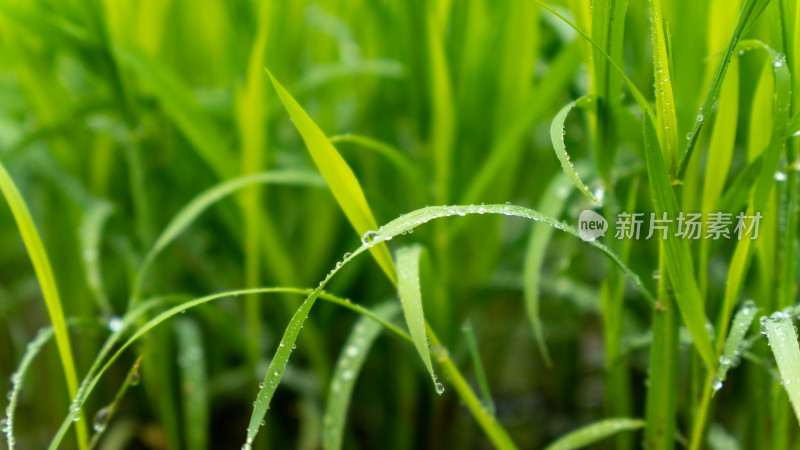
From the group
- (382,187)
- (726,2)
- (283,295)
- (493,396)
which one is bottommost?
(493,396)

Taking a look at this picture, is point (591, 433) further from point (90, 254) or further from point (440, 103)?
point (90, 254)

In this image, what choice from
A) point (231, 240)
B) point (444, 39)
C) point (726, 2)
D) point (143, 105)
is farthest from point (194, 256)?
point (726, 2)

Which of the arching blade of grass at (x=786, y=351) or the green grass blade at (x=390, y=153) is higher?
the green grass blade at (x=390, y=153)

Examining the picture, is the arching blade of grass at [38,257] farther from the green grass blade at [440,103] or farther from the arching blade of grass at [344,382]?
the green grass blade at [440,103]

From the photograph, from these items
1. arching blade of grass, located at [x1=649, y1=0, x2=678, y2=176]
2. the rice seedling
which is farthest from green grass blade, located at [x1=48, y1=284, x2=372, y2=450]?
arching blade of grass, located at [x1=649, y1=0, x2=678, y2=176]

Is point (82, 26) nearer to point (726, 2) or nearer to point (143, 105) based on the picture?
point (143, 105)

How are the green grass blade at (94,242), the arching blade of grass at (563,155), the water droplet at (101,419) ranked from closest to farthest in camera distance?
the arching blade of grass at (563,155)
the water droplet at (101,419)
the green grass blade at (94,242)

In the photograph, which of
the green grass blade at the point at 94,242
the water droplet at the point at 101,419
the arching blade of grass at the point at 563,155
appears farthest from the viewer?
the green grass blade at the point at 94,242

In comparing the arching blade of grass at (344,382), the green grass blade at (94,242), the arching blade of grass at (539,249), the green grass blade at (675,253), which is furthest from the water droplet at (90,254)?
the green grass blade at (675,253)
